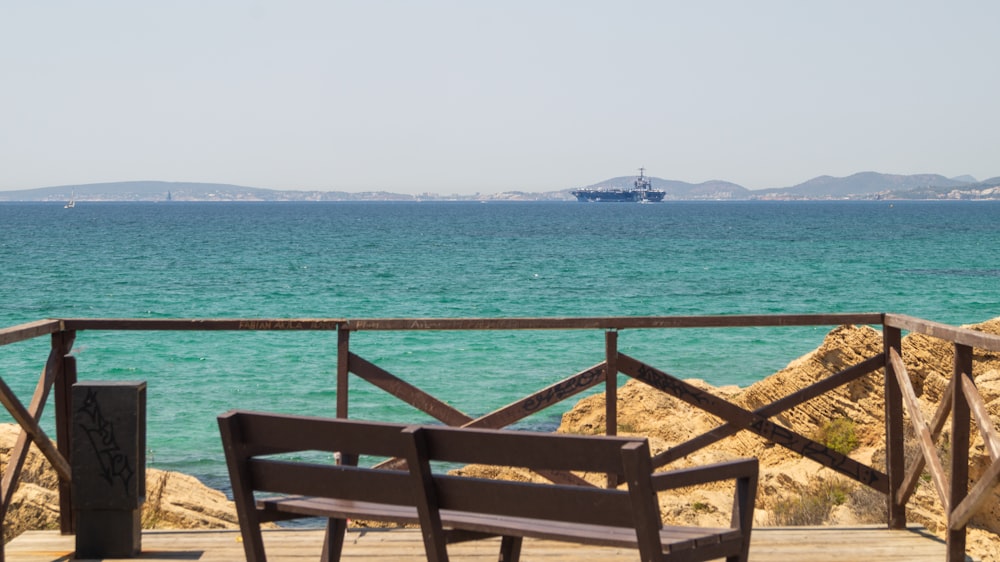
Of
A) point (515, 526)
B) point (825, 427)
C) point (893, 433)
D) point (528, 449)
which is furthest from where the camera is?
point (825, 427)

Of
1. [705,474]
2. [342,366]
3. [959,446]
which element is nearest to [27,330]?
[342,366]

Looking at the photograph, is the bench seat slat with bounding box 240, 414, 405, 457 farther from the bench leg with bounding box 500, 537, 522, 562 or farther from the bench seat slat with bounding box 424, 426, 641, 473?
the bench leg with bounding box 500, 537, 522, 562

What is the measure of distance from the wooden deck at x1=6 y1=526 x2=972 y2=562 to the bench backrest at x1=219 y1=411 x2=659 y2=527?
1464 millimetres

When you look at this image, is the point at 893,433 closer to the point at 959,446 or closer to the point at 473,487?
the point at 959,446

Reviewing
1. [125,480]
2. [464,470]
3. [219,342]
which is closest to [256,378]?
[219,342]

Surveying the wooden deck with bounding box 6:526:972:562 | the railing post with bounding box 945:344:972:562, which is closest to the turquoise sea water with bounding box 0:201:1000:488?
the wooden deck with bounding box 6:526:972:562

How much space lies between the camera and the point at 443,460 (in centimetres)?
338

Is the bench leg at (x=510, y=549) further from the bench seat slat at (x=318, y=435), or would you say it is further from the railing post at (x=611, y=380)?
the railing post at (x=611, y=380)

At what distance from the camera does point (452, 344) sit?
2420 centimetres

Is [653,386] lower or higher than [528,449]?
lower

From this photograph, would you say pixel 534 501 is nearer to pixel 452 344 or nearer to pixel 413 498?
pixel 413 498

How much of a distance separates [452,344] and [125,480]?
1934cm

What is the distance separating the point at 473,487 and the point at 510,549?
2.34 feet

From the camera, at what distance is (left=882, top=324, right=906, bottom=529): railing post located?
559 centimetres
